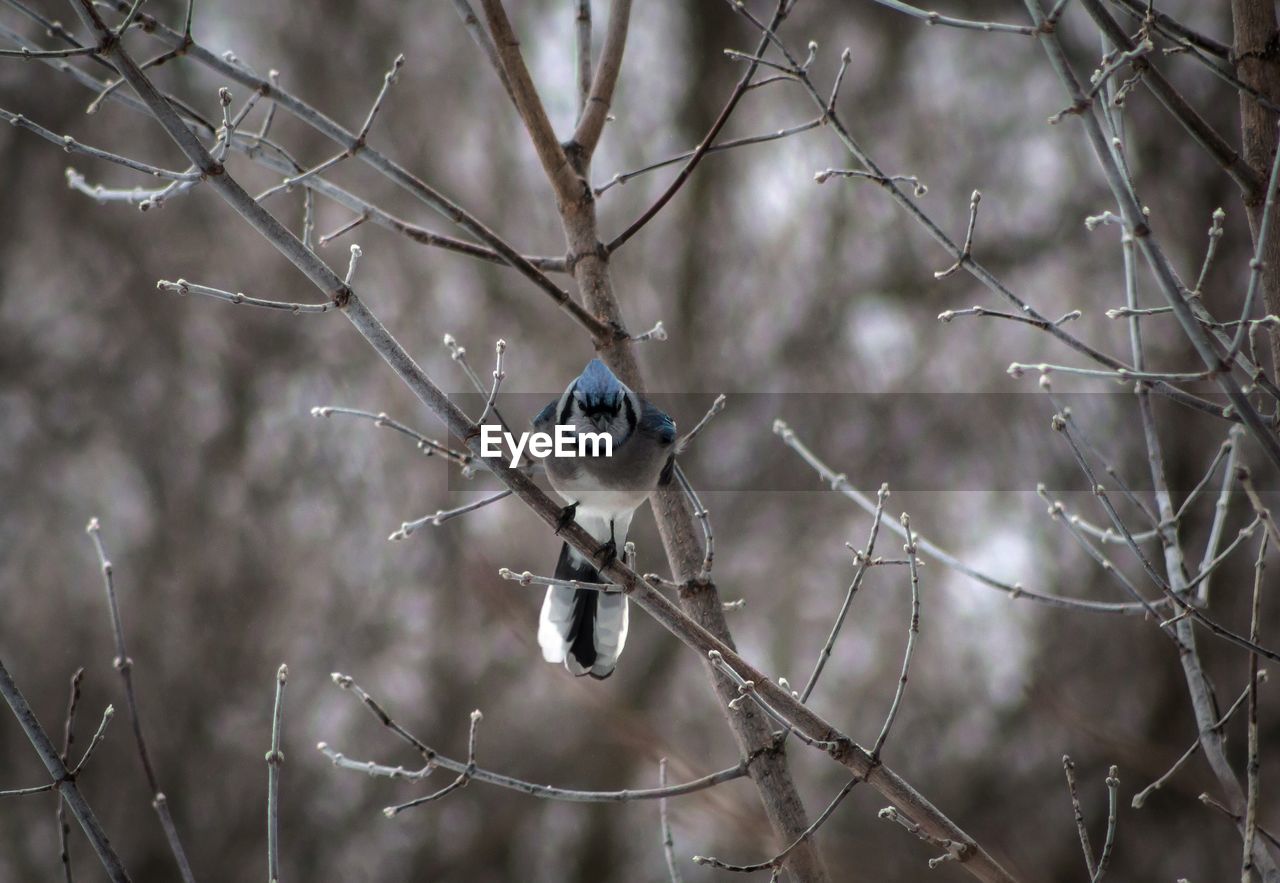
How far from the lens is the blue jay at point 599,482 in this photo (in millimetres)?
2365

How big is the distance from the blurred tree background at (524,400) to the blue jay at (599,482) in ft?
9.25

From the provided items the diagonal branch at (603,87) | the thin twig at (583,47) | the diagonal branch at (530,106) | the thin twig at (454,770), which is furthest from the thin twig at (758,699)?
the thin twig at (583,47)

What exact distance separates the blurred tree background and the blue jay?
282cm

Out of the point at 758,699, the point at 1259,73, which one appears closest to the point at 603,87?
the point at 1259,73

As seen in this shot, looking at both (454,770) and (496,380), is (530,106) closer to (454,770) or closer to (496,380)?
(496,380)

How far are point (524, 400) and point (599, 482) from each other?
10.00ft

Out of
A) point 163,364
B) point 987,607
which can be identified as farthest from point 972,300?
point 163,364

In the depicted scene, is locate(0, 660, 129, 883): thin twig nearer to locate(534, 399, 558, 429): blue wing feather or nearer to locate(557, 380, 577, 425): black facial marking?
locate(557, 380, 577, 425): black facial marking

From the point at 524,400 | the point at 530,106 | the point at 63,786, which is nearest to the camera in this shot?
the point at 63,786

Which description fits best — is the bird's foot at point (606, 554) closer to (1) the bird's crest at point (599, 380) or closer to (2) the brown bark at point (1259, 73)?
(1) the bird's crest at point (599, 380)

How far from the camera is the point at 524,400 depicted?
548 centimetres

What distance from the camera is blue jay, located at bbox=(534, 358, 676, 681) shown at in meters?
2.37

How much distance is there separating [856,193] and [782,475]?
1.66m

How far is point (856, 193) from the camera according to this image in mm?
6121
